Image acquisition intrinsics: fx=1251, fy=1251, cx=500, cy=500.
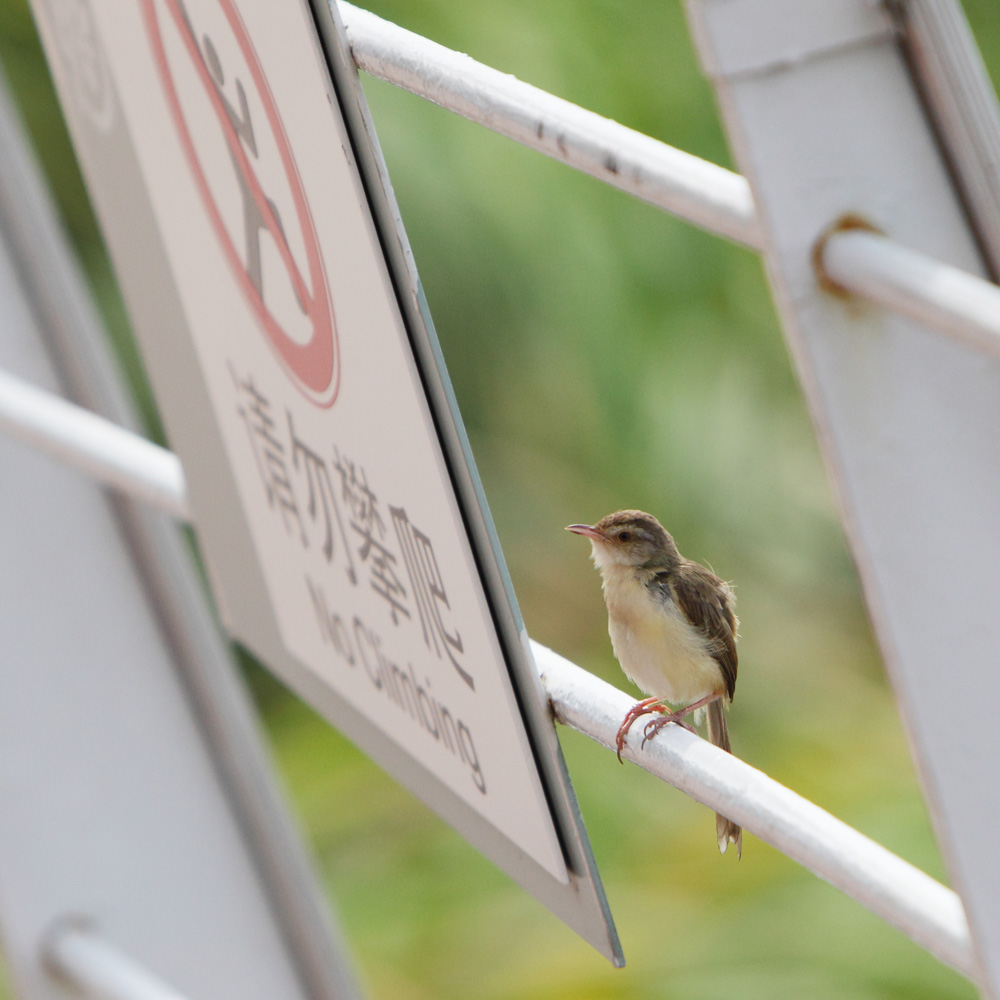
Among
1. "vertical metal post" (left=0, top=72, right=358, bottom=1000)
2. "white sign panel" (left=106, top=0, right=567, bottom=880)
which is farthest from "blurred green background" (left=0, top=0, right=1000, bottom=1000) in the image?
"white sign panel" (left=106, top=0, right=567, bottom=880)

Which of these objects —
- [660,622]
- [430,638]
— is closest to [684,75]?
[660,622]

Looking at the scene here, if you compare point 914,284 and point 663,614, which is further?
point 663,614

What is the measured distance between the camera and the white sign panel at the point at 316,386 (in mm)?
415

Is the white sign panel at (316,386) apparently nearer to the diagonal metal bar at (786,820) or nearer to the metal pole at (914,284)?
the diagonal metal bar at (786,820)

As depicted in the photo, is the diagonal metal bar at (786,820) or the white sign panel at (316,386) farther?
the white sign panel at (316,386)

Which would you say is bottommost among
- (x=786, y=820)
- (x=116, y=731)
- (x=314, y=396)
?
(x=116, y=731)

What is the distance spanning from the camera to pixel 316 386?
0.49m

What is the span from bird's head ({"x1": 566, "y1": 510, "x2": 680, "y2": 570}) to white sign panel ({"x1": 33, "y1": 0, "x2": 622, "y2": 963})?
23cm

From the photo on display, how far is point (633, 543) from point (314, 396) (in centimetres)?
35

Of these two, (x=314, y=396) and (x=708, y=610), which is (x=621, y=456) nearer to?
(x=708, y=610)

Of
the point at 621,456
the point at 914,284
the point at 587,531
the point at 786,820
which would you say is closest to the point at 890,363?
the point at 914,284

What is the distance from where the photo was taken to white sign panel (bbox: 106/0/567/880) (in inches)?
16.3

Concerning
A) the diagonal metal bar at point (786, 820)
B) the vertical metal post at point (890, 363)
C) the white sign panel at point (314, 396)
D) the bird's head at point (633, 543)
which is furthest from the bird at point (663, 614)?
the vertical metal post at point (890, 363)

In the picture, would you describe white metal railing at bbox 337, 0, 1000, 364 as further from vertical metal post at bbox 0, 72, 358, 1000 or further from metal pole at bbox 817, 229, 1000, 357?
vertical metal post at bbox 0, 72, 358, 1000
